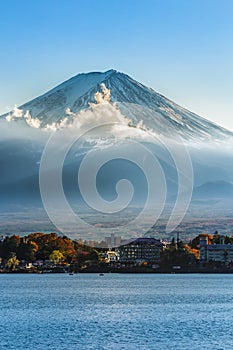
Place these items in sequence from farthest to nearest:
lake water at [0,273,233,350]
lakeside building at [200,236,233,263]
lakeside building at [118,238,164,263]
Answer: lakeside building at [118,238,164,263] < lakeside building at [200,236,233,263] < lake water at [0,273,233,350]

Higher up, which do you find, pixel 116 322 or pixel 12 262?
pixel 12 262

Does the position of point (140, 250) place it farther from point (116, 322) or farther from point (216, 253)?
point (116, 322)

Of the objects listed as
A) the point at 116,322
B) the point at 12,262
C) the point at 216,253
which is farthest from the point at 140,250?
the point at 116,322

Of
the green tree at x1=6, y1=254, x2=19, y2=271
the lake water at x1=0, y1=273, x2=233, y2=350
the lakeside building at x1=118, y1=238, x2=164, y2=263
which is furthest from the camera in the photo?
the lakeside building at x1=118, y1=238, x2=164, y2=263

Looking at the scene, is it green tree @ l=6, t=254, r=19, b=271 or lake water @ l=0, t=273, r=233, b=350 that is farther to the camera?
green tree @ l=6, t=254, r=19, b=271

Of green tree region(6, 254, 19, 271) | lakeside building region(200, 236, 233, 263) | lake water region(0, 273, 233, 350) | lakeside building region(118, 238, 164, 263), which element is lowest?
lake water region(0, 273, 233, 350)

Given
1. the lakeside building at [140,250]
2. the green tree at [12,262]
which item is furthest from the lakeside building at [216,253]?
the green tree at [12,262]

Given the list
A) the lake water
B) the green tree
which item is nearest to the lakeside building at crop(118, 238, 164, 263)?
the green tree

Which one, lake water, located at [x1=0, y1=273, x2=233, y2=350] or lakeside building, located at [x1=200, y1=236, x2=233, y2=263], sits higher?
lakeside building, located at [x1=200, y1=236, x2=233, y2=263]

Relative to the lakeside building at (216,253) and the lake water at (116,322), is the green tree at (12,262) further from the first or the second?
the lake water at (116,322)

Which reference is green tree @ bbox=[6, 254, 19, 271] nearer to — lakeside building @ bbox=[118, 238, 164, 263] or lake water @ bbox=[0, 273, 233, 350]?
lakeside building @ bbox=[118, 238, 164, 263]
